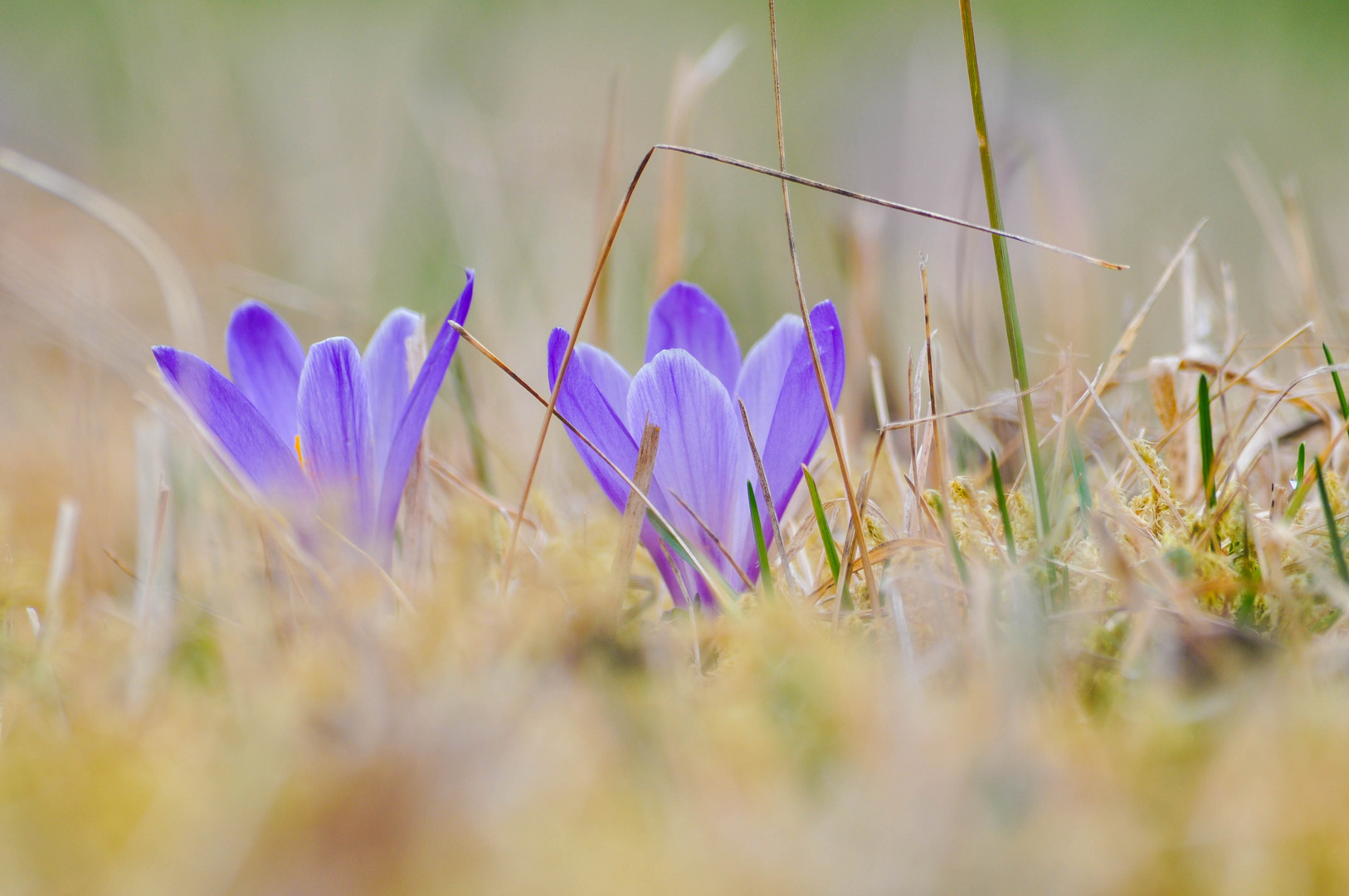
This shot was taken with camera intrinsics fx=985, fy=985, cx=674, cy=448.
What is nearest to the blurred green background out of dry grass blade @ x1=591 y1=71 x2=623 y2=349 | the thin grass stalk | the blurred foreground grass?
A: dry grass blade @ x1=591 y1=71 x2=623 y2=349

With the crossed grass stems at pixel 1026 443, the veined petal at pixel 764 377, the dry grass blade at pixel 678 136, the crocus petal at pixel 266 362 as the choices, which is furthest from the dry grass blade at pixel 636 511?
the dry grass blade at pixel 678 136

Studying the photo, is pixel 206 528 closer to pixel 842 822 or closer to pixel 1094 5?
pixel 842 822

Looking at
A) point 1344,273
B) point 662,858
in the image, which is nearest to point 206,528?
point 662,858

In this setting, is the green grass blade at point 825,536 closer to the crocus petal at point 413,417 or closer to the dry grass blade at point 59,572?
the crocus petal at point 413,417

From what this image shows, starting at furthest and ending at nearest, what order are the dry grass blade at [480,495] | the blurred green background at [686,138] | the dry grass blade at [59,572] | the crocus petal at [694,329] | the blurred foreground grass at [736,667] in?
the blurred green background at [686,138] < the dry grass blade at [480,495] < the crocus petal at [694,329] < the dry grass blade at [59,572] < the blurred foreground grass at [736,667]

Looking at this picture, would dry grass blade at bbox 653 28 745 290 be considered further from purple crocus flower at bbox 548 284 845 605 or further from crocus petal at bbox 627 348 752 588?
crocus petal at bbox 627 348 752 588

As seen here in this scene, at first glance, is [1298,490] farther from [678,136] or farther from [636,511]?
[678,136]

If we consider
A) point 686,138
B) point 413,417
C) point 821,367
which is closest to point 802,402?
point 821,367
